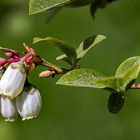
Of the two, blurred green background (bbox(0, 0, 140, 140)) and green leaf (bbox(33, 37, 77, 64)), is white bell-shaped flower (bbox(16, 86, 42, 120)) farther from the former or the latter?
blurred green background (bbox(0, 0, 140, 140))

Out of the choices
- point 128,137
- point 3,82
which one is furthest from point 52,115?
point 3,82

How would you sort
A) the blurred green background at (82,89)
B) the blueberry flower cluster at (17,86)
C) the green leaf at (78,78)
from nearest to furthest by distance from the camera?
the green leaf at (78,78) < the blueberry flower cluster at (17,86) < the blurred green background at (82,89)

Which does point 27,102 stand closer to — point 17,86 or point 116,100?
point 17,86

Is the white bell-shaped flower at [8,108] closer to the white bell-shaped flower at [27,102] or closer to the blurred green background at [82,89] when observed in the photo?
the white bell-shaped flower at [27,102]

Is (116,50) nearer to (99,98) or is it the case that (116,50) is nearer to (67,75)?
(99,98)

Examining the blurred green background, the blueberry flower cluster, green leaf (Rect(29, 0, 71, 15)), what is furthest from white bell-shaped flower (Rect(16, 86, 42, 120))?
the blurred green background

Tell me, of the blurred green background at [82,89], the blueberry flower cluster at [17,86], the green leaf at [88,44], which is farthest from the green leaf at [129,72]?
the blurred green background at [82,89]
